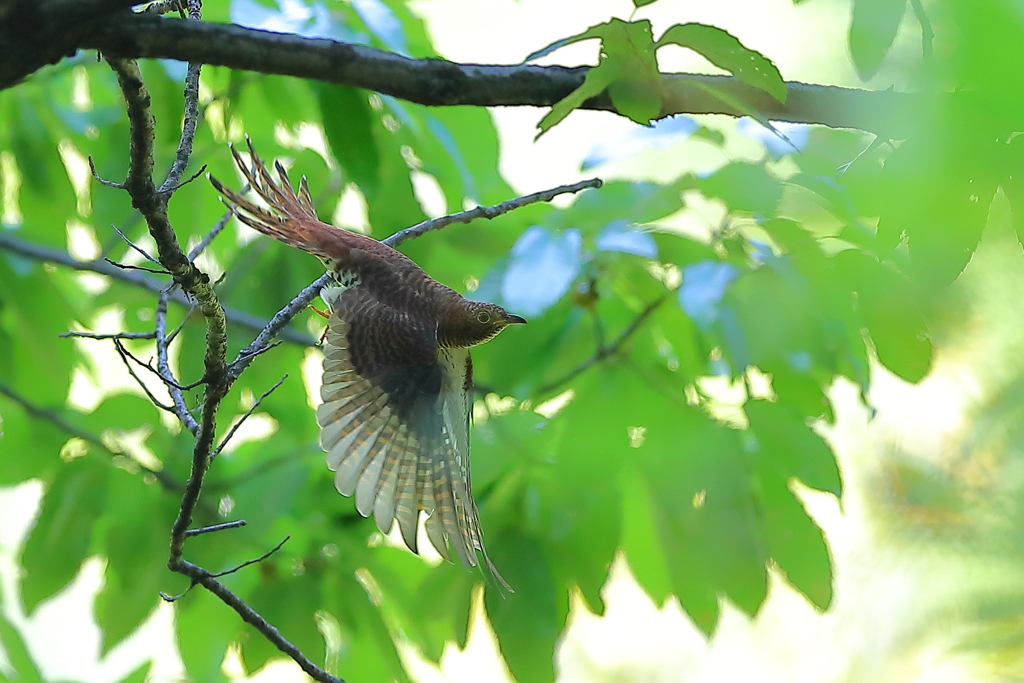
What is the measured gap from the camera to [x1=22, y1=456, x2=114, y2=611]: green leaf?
3.68 feet

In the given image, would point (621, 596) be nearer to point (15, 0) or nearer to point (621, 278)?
point (621, 278)

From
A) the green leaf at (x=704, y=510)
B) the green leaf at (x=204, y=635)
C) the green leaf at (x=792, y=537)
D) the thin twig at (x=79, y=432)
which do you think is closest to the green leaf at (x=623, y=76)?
the green leaf at (x=704, y=510)

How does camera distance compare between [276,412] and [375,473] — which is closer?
[375,473]

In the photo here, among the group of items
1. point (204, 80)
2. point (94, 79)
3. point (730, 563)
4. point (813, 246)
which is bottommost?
point (730, 563)

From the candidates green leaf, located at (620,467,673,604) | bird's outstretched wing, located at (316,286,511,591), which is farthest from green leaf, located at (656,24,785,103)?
green leaf, located at (620,467,673,604)

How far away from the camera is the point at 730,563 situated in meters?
0.91

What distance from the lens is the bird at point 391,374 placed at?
483 millimetres

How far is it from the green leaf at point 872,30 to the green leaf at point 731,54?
1.8 inches

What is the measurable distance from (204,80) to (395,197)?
539 mm

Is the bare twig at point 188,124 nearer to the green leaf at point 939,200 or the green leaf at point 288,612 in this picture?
the green leaf at point 939,200

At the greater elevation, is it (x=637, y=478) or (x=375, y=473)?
(x=637, y=478)

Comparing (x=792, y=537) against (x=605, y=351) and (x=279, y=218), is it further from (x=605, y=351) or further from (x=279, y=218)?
(x=279, y=218)

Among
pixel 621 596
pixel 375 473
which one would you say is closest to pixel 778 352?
pixel 375 473

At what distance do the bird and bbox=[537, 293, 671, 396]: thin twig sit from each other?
388mm
